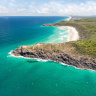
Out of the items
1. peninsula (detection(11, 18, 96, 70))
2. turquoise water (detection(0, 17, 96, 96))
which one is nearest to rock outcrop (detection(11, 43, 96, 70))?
peninsula (detection(11, 18, 96, 70))

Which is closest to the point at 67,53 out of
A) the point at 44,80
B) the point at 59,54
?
the point at 59,54

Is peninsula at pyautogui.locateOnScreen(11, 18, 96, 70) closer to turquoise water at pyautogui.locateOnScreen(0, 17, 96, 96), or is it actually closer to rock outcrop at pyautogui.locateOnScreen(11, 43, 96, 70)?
rock outcrop at pyautogui.locateOnScreen(11, 43, 96, 70)

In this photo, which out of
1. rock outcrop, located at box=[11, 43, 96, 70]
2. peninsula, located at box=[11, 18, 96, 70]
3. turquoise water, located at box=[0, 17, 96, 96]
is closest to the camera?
turquoise water, located at box=[0, 17, 96, 96]

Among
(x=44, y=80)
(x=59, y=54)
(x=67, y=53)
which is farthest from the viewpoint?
(x=59, y=54)

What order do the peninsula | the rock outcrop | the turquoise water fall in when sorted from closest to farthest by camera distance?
the turquoise water → the rock outcrop → the peninsula

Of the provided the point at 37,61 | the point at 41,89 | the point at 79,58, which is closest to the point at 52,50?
the point at 37,61

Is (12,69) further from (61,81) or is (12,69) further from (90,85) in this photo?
(90,85)

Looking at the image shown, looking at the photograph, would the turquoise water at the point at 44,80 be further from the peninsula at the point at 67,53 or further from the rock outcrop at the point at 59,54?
the peninsula at the point at 67,53

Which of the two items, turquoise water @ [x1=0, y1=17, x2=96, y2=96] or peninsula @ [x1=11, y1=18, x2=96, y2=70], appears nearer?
turquoise water @ [x1=0, y1=17, x2=96, y2=96]

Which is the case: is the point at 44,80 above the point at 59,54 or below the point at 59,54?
below

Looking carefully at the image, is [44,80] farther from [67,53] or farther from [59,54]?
[67,53]

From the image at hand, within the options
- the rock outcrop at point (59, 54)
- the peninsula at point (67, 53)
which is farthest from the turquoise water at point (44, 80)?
the peninsula at point (67, 53)
